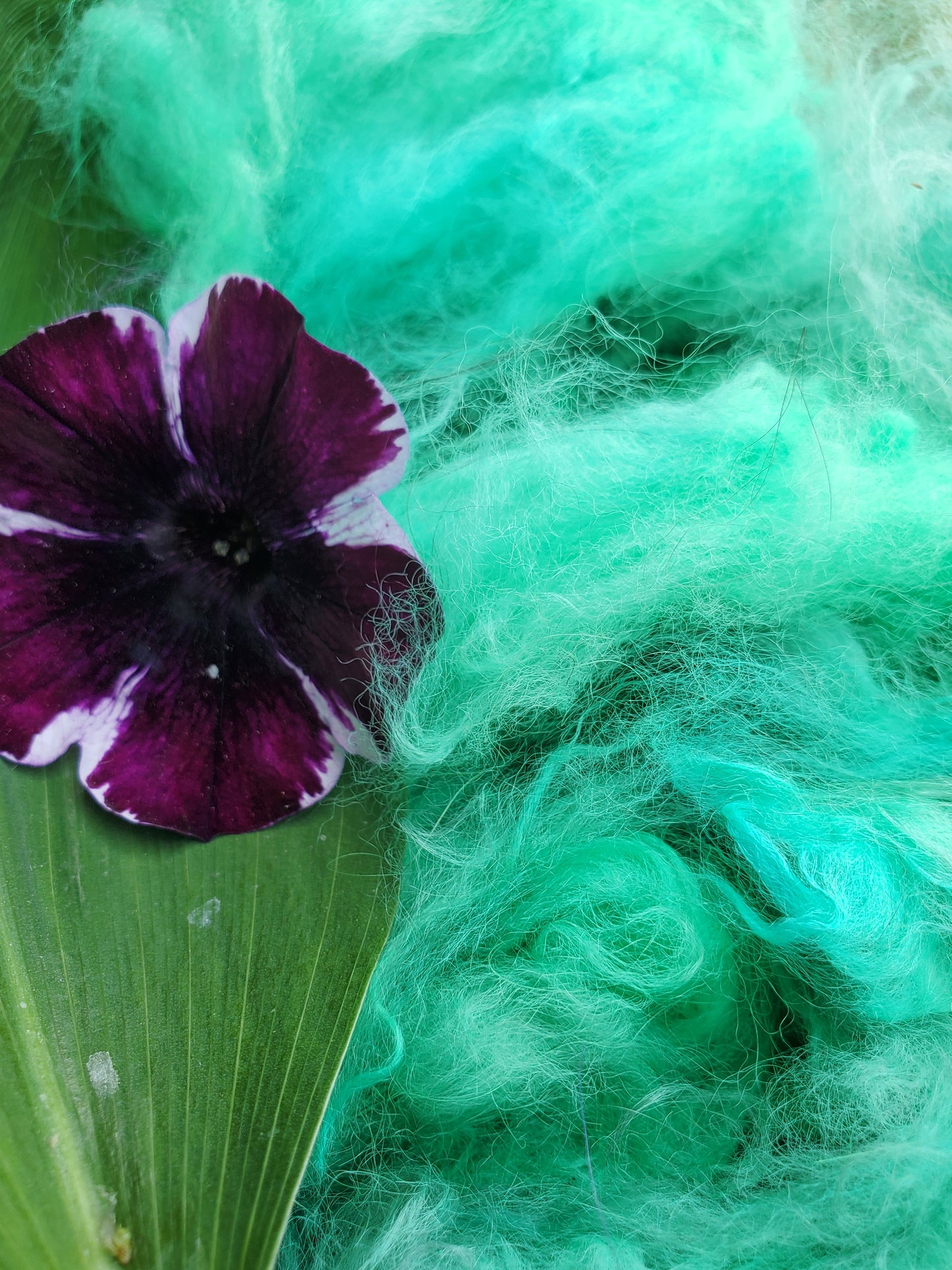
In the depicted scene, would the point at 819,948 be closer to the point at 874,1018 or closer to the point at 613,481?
the point at 874,1018

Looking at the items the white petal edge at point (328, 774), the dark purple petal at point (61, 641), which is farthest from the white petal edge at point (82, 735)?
the white petal edge at point (328, 774)

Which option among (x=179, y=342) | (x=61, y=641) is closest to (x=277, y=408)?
(x=179, y=342)

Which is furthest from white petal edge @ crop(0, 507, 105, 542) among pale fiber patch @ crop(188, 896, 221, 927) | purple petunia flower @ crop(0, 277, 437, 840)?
pale fiber patch @ crop(188, 896, 221, 927)

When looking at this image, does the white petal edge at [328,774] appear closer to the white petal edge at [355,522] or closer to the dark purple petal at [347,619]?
the dark purple petal at [347,619]

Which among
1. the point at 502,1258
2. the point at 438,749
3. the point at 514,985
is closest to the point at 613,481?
the point at 438,749

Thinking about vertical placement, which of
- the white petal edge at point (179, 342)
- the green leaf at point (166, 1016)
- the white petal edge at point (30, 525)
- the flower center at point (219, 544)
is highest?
the white petal edge at point (179, 342)

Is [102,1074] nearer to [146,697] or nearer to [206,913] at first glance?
[206,913]

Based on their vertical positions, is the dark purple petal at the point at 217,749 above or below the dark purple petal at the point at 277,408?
below
